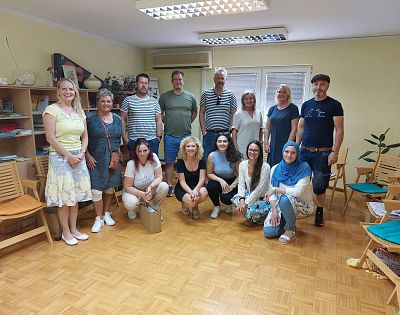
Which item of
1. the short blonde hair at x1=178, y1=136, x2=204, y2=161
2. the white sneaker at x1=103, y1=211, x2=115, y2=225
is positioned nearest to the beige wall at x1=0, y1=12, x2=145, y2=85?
the white sneaker at x1=103, y1=211, x2=115, y2=225

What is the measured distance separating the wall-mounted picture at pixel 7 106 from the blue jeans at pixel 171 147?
1.74m

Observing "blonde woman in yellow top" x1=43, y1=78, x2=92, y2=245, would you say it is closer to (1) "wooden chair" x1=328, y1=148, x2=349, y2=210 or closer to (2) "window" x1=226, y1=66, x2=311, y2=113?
(1) "wooden chair" x1=328, y1=148, x2=349, y2=210

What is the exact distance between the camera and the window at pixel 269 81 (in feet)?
15.1

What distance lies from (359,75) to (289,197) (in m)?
2.67

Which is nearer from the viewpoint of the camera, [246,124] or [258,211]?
[258,211]

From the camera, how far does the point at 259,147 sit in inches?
115

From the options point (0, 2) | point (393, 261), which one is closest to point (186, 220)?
point (393, 261)

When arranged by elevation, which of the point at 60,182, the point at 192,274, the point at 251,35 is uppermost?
the point at 251,35

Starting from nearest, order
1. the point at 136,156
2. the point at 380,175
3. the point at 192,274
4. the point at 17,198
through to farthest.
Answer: the point at 192,274 → the point at 17,198 → the point at 136,156 → the point at 380,175

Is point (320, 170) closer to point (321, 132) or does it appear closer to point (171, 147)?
point (321, 132)

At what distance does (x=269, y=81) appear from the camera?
4.82 m

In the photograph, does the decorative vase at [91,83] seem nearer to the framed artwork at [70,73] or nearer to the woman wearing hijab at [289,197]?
the framed artwork at [70,73]

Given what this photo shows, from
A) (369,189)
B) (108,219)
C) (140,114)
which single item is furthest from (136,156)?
(369,189)

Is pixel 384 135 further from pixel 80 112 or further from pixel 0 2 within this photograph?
pixel 0 2
